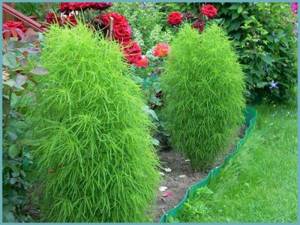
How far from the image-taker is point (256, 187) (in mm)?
4379

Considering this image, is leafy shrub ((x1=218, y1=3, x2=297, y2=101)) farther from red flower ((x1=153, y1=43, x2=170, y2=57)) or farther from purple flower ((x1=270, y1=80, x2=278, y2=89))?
red flower ((x1=153, y1=43, x2=170, y2=57))

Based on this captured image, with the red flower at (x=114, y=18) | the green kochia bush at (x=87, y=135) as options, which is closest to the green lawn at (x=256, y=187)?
the green kochia bush at (x=87, y=135)

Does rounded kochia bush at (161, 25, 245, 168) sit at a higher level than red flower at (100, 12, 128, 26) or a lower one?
lower

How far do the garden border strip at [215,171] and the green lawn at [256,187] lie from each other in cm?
4

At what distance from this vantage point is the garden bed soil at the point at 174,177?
3.95 metres

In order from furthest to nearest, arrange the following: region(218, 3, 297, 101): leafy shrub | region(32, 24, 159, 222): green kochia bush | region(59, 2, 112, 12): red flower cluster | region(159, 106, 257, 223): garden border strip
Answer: region(218, 3, 297, 101): leafy shrub → region(59, 2, 112, 12): red flower cluster → region(159, 106, 257, 223): garden border strip → region(32, 24, 159, 222): green kochia bush

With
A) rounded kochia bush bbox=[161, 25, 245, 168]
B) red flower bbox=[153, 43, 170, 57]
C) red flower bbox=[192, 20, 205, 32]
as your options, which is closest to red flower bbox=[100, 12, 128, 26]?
rounded kochia bush bbox=[161, 25, 245, 168]

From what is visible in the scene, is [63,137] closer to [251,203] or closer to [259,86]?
[251,203]

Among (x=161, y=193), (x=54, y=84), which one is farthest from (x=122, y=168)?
(x=161, y=193)

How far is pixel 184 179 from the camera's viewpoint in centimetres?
451

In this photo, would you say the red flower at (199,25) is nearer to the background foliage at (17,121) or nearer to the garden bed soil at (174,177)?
the garden bed soil at (174,177)

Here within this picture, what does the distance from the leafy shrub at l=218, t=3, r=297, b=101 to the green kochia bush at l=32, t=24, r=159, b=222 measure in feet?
12.1

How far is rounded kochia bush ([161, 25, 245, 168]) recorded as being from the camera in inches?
171

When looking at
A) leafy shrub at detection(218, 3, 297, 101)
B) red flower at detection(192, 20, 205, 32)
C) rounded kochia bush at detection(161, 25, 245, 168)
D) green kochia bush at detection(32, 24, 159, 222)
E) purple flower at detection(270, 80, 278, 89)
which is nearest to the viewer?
green kochia bush at detection(32, 24, 159, 222)
